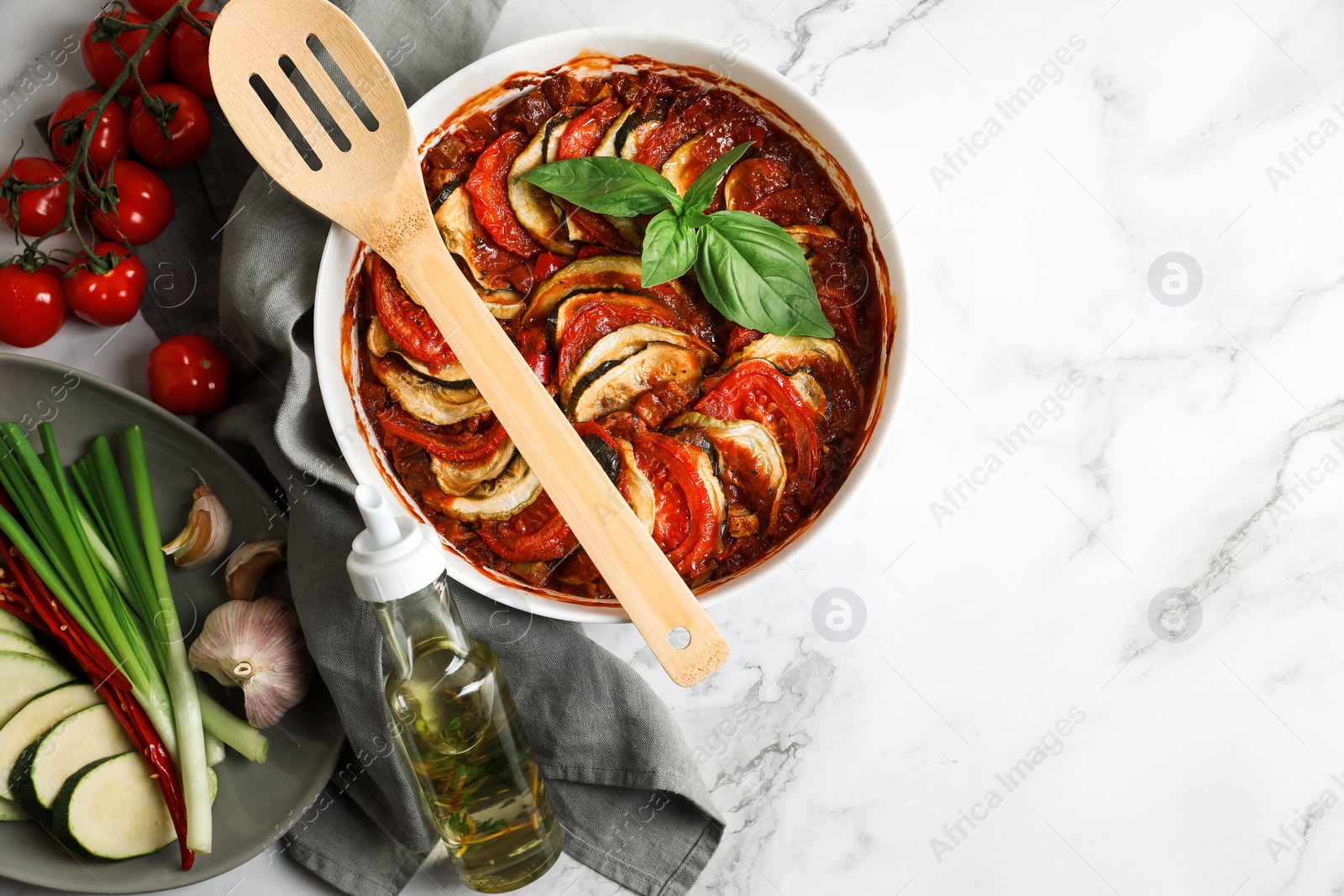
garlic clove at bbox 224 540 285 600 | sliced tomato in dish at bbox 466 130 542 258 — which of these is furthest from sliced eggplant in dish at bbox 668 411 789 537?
garlic clove at bbox 224 540 285 600

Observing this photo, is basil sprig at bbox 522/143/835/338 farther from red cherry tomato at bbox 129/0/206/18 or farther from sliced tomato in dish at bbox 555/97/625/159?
red cherry tomato at bbox 129/0/206/18

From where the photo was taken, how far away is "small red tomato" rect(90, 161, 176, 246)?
7.91ft

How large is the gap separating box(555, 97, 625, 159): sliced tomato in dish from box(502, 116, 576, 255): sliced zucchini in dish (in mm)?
38

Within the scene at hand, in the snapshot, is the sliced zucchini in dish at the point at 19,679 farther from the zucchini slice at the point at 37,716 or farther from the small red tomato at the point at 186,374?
the small red tomato at the point at 186,374

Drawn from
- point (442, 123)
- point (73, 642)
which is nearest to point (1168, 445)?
point (442, 123)

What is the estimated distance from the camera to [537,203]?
224 centimetres

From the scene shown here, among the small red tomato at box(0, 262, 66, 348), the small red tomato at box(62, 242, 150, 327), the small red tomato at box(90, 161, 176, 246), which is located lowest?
the small red tomato at box(0, 262, 66, 348)

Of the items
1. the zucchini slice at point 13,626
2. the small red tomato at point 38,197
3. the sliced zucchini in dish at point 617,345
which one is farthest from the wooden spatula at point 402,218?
the zucchini slice at point 13,626

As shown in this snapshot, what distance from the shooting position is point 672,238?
2064 mm

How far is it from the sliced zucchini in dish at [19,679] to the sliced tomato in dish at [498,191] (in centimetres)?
176

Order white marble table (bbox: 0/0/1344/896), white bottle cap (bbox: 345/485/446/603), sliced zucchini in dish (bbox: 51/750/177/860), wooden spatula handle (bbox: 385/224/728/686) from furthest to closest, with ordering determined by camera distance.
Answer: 1. white marble table (bbox: 0/0/1344/896)
2. sliced zucchini in dish (bbox: 51/750/177/860)
3. wooden spatula handle (bbox: 385/224/728/686)
4. white bottle cap (bbox: 345/485/446/603)

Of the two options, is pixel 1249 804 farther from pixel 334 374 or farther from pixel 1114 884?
pixel 334 374

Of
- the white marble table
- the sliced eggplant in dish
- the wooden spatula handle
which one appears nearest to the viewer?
the wooden spatula handle

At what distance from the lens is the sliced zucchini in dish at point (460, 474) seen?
223cm
